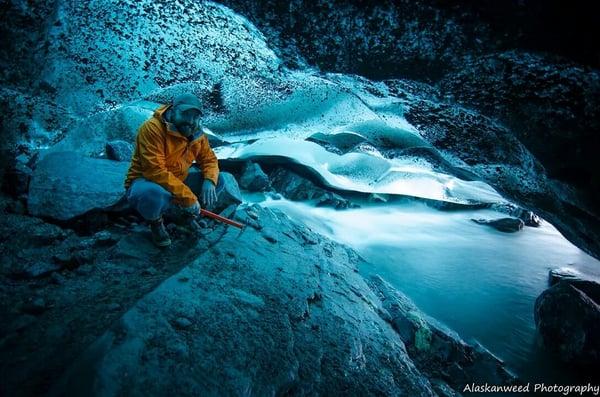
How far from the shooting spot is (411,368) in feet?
5.66

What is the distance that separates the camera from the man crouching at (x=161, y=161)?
6.52 feet

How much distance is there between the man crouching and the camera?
1.99 metres

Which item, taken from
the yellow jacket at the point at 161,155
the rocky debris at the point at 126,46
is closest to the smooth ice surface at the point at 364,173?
the rocky debris at the point at 126,46

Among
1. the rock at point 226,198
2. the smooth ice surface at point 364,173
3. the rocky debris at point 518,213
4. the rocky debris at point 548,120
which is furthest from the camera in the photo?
the rocky debris at point 518,213

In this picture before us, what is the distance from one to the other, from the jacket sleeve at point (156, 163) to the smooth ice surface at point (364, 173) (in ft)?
5.97

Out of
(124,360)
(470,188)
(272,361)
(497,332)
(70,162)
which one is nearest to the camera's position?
(124,360)

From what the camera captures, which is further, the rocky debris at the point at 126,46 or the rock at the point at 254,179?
the rock at the point at 254,179

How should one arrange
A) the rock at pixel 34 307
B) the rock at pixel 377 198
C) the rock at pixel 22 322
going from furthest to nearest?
the rock at pixel 377 198 < the rock at pixel 34 307 < the rock at pixel 22 322

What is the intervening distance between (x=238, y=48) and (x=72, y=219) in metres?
2.52

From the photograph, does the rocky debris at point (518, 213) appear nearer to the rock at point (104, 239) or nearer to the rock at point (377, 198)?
the rock at point (377, 198)

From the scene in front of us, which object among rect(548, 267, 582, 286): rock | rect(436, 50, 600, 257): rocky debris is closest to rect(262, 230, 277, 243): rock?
rect(436, 50, 600, 257): rocky debris

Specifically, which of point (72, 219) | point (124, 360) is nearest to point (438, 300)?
point (124, 360)

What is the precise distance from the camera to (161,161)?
2.04 m

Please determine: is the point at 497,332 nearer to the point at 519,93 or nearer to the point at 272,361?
the point at 519,93
